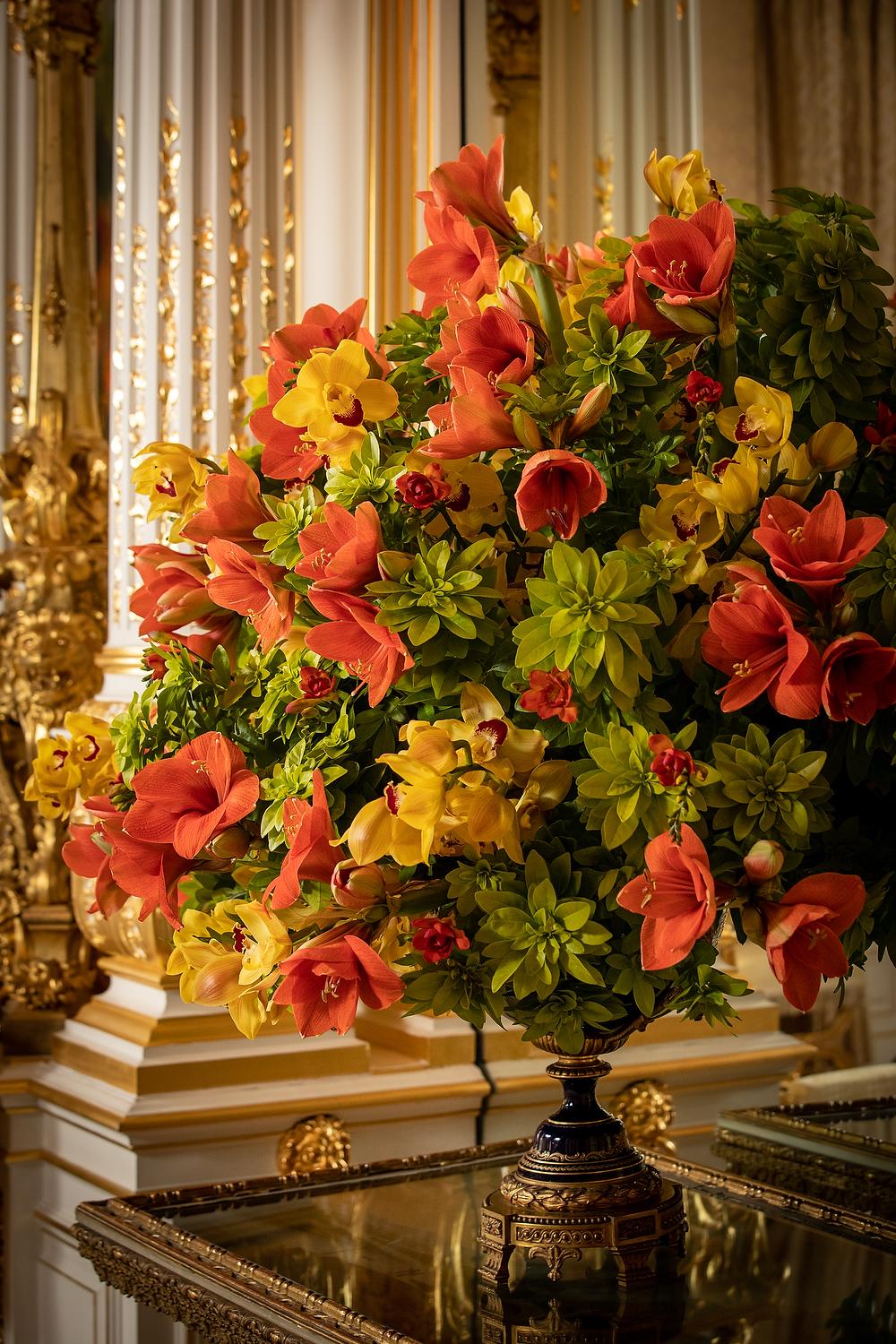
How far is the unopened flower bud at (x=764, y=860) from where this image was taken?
0.69 metres

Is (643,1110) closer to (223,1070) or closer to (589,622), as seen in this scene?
(223,1070)

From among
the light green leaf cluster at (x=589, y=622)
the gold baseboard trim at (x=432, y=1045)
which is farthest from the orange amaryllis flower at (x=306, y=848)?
the gold baseboard trim at (x=432, y=1045)

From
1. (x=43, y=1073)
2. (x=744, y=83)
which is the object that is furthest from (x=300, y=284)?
(x=43, y=1073)

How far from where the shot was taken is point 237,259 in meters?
1.71

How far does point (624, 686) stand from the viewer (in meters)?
0.69

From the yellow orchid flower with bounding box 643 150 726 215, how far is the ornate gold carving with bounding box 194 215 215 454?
36.0 inches

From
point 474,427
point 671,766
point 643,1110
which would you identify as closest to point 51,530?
point 643,1110

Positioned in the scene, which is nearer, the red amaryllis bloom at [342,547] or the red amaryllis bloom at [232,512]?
the red amaryllis bloom at [342,547]

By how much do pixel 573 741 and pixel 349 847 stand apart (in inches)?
4.4

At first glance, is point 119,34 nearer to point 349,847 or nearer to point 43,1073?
point 43,1073

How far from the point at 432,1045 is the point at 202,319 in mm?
772

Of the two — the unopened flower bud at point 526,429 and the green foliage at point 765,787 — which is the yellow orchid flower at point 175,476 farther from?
the green foliage at point 765,787

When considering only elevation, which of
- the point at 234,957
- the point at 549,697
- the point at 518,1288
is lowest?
the point at 518,1288

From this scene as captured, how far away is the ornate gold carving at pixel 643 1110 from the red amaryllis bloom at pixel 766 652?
3.33ft
